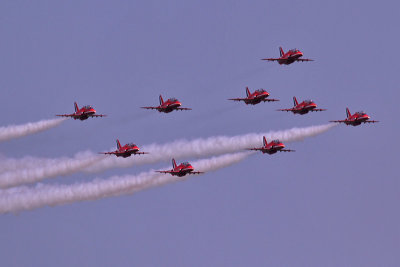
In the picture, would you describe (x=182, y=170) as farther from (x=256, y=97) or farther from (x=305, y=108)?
(x=305, y=108)

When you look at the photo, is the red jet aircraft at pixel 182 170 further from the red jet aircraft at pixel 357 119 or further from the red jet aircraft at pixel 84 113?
the red jet aircraft at pixel 357 119

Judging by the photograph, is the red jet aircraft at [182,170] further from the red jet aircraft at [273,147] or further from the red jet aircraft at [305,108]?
the red jet aircraft at [305,108]

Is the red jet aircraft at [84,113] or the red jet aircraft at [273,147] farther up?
the red jet aircraft at [84,113]

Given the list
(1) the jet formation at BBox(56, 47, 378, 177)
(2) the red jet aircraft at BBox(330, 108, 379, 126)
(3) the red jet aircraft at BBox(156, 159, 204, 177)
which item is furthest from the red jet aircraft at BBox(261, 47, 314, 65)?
(3) the red jet aircraft at BBox(156, 159, 204, 177)

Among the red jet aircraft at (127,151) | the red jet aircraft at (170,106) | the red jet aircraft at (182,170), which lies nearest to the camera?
the red jet aircraft at (182,170)

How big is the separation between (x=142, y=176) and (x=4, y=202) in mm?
22961

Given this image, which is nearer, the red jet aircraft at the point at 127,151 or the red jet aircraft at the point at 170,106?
the red jet aircraft at the point at 127,151

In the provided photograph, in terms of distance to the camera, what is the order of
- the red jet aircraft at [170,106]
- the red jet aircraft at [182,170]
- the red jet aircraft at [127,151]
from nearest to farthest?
the red jet aircraft at [182,170]
the red jet aircraft at [127,151]
the red jet aircraft at [170,106]

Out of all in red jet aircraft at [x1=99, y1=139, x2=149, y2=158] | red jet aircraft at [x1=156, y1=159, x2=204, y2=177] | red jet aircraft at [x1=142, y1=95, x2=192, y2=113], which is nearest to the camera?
red jet aircraft at [x1=156, y1=159, x2=204, y2=177]

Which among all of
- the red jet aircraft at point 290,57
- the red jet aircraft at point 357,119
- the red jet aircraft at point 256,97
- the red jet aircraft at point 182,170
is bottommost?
the red jet aircraft at point 182,170

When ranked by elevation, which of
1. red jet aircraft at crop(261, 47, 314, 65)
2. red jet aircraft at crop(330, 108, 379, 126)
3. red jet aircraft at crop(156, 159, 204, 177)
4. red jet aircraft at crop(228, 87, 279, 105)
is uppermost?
red jet aircraft at crop(261, 47, 314, 65)

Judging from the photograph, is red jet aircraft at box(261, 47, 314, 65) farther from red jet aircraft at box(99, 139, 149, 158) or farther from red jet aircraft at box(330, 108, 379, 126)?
red jet aircraft at box(99, 139, 149, 158)

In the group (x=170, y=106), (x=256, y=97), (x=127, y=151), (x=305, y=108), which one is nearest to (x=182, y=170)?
(x=127, y=151)

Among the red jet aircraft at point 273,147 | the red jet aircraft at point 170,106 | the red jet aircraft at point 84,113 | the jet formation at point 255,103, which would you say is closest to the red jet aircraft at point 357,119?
the jet formation at point 255,103
